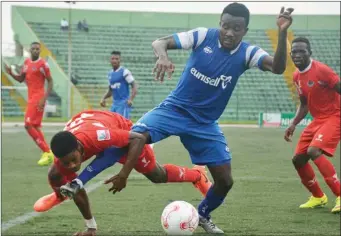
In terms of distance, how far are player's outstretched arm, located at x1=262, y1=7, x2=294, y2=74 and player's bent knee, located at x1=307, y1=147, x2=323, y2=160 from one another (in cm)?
231

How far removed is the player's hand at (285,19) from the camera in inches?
Result: 218

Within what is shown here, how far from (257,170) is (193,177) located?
4.86 meters

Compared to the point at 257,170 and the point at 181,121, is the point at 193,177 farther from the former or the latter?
the point at 257,170

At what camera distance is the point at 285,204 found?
330 inches

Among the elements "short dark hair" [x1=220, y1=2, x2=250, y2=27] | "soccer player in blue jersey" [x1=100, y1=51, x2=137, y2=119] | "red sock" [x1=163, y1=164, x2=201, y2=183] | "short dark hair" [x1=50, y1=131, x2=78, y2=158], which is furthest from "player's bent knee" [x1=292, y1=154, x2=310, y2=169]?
"soccer player in blue jersey" [x1=100, y1=51, x2=137, y2=119]

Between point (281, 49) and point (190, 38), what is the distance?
1021 millimetres

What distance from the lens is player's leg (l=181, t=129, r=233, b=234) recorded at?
6766 mm

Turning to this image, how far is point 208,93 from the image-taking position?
21.8ft

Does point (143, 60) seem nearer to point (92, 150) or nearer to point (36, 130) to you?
point (36, 130)

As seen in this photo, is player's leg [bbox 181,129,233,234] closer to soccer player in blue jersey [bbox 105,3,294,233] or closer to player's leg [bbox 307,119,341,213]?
soccer player in blue jersey [bbox 105,3,294,233]

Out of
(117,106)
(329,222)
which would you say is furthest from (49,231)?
(117,106)

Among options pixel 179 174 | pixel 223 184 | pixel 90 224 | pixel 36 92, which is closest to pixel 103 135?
pixel 90 224

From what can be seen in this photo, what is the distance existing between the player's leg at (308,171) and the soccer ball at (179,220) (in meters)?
2.54

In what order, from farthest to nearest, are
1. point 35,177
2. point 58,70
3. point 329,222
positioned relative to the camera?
point 58,70 < point 35,177 < point 329,222
